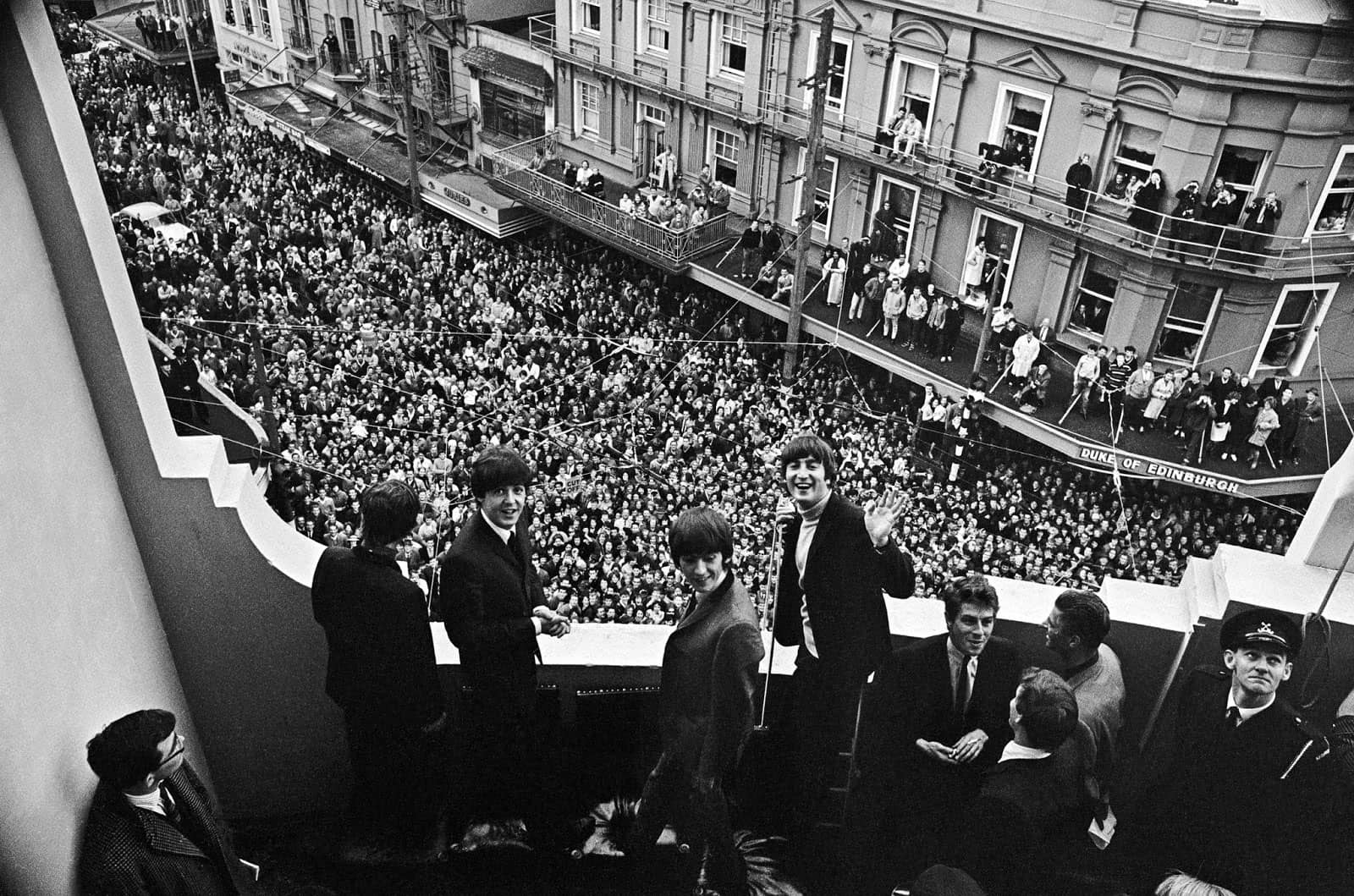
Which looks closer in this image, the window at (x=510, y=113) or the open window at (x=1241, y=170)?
the open window at (x=1241, y=170)

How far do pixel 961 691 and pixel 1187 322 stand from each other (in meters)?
14.0

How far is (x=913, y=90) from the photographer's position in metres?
17.9

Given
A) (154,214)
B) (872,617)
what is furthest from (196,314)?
(872,617)

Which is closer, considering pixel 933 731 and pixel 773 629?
pixel 933 731

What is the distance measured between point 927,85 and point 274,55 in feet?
76.9

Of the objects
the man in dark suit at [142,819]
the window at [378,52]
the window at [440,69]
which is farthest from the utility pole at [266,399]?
the window at [378,52]

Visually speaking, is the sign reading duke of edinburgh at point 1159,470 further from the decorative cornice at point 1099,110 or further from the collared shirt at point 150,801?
the collared shirt at point 150,801

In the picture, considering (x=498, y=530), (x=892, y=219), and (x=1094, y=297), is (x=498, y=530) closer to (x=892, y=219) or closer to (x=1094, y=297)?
(x=1094, y=297)

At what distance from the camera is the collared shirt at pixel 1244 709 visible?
427 cm

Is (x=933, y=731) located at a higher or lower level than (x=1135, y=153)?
higher

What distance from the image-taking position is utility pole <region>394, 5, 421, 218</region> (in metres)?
23.8

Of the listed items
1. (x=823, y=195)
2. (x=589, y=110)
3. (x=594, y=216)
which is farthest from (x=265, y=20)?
(x=823, y=195)

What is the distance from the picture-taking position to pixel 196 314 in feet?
57.8

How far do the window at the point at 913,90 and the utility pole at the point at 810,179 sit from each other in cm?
129
